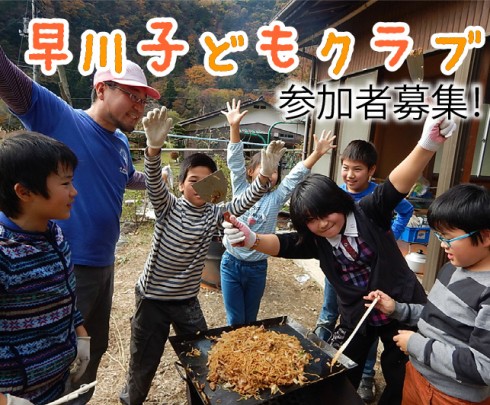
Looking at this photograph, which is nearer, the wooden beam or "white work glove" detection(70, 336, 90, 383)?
"white work glove" detection(70, 336, 90, 383)

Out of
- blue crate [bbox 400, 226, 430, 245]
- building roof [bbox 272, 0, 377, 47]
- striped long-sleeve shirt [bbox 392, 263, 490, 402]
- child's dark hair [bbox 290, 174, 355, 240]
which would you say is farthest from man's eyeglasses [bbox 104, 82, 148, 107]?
blue crate [bbox 400, 226, 430, 245]

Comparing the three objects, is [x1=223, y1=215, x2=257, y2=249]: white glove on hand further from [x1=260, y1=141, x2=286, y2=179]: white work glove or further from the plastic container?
the plastic container

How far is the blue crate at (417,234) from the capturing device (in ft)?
17.3

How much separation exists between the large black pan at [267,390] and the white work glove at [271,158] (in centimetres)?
99

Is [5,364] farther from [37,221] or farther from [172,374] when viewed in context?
[172,374]

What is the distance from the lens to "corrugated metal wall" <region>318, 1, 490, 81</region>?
3840mm

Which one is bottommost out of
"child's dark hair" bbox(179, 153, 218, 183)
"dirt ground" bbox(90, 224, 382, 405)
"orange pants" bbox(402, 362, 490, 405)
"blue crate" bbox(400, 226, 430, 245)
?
"dirt ground" bbox(90, 224, 382, 405)

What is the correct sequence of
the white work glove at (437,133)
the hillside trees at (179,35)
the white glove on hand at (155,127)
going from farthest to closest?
the hillside trees at (179,35) → the white glove on hand at (155,127) → the white work glove at (437,133)

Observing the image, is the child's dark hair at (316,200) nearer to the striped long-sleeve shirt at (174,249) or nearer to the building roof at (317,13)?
the striped long-sleeve shirt at (174,249)

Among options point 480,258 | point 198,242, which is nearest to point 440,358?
point 480,258

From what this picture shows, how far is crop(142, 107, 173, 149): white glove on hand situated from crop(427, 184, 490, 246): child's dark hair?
1.49 meters

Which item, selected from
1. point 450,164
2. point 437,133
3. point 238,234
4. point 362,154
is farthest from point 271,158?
point 450,164

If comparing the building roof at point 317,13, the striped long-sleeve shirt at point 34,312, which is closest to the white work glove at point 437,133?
the striped long-sleeve shirt at point 34,312

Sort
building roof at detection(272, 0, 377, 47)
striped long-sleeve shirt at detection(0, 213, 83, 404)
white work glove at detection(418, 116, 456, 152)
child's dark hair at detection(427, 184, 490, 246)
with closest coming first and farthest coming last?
striped long-sleeve shirt at detection(0, 213, 83, 404) < child's dark hair at detection(427, 184, 490, 246) < white work glove at detection(418, 116, 456, 152) < building roof at detection(272, 0, 377, 47)
